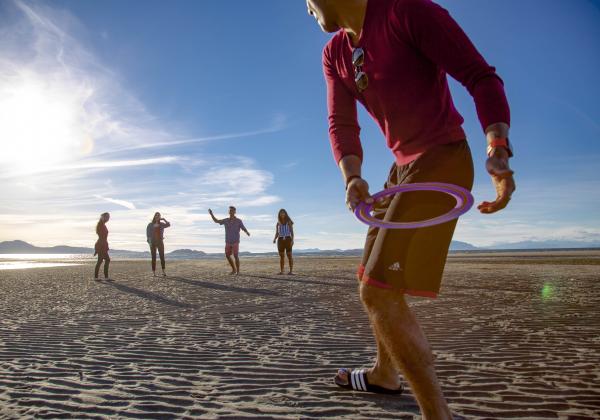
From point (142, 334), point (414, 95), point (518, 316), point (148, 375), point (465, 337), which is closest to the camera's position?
point (414, 95)

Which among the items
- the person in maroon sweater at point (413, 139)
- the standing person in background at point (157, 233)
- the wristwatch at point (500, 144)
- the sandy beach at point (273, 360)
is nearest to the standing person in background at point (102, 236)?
the standing person in background at point (157, 233)

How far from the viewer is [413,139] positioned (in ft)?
7.07

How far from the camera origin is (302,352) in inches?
160

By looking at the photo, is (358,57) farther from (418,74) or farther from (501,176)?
(501,176)

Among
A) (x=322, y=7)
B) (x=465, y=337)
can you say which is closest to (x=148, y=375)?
(x=322, y=7)

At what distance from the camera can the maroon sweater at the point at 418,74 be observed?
72.2 inches

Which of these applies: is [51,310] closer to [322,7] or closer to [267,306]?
[267,306]

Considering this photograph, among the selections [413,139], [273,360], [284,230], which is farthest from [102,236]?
[413,139]

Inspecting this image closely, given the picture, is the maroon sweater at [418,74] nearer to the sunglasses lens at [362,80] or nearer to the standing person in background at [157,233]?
the sunglasses lens at [362,80]

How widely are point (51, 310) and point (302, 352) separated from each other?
5.79 m

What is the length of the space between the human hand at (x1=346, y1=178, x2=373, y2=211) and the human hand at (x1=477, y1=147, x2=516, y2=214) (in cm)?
61

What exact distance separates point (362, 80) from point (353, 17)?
36cm

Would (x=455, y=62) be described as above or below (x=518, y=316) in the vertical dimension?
above

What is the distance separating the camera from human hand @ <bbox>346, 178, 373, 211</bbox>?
7.04ft
